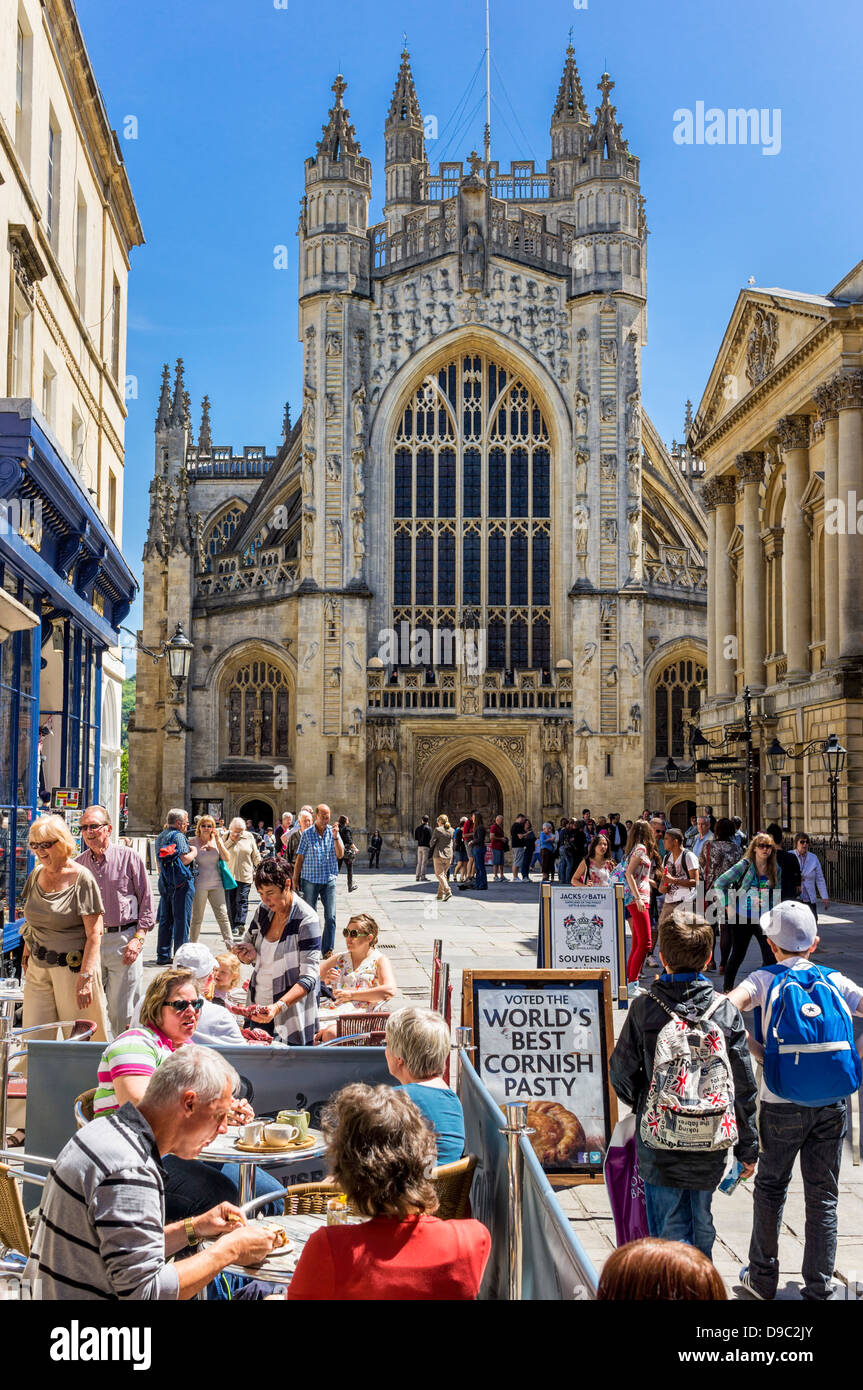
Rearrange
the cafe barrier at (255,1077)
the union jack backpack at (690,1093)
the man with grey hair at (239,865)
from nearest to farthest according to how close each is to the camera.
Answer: the union jack backpack at (690,1093)
the cafe barrier at (255,1077)
the man with grey hair at (239,865)

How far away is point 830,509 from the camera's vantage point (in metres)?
23.9

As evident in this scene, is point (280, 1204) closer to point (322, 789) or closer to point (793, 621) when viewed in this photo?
point (793, 621)

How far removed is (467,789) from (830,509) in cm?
1669

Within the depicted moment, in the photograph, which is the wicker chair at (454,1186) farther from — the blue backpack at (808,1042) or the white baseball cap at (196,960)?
the white baseball cap at (196,960)

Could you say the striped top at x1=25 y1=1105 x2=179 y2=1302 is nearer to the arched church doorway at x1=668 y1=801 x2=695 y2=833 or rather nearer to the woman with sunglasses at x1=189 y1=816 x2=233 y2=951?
the woman with sunglasses at x1=189 y1=816 x2=233 y2=951

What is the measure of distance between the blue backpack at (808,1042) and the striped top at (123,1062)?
2213mm

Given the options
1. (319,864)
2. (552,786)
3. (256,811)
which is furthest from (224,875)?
(256,811)

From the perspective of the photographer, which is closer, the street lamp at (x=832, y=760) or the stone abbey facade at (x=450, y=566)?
the street lamp at (x=832, y=760)

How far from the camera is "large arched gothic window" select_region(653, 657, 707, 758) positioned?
3784 cm

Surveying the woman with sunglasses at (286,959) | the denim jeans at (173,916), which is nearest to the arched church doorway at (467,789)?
the denim jeans at (173,916)

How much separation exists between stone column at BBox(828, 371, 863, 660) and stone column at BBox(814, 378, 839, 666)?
27 centimetres

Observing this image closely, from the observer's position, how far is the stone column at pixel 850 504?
23188 millimetres
